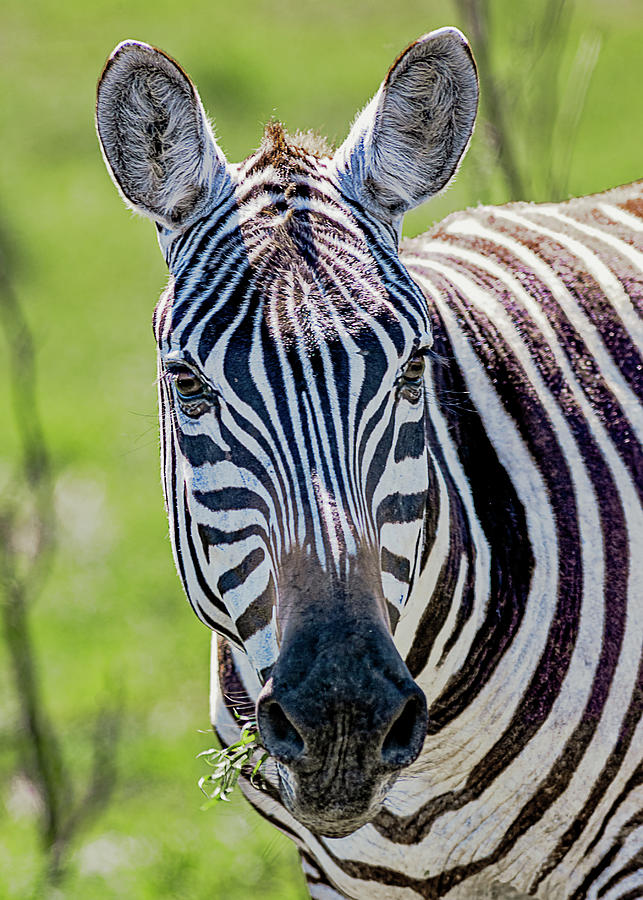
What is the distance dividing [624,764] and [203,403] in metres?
1.63

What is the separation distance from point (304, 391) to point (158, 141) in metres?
0.88

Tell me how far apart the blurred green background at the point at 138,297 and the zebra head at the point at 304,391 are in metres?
0.52

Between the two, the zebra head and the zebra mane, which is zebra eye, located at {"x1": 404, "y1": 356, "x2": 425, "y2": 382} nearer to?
the zebra head

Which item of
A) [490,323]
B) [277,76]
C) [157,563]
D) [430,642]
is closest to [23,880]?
[430,642]

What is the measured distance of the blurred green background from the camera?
701cm

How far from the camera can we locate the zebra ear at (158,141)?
3041 mm

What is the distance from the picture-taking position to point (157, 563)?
12609 millimetres

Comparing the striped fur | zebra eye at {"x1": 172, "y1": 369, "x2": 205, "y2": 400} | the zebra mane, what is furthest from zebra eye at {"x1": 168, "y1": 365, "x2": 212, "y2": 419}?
the striped fur

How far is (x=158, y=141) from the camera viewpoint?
10.2ft

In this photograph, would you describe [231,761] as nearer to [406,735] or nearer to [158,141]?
[406,735]

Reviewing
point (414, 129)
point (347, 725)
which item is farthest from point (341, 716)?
point (414, 129)

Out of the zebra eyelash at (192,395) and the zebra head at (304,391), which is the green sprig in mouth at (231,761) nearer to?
the zebra head at (304,391)

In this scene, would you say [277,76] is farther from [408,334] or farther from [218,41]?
[408,334]

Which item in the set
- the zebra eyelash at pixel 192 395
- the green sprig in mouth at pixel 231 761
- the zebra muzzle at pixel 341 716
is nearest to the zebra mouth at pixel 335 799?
the zebra muzzle at pixel 341 716
